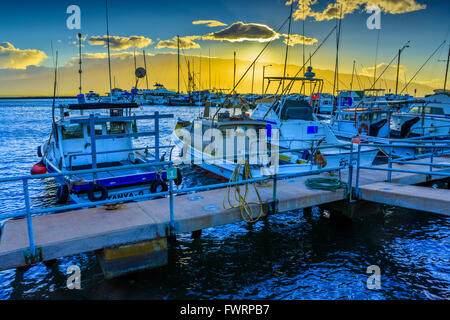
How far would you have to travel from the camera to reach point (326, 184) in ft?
26.6

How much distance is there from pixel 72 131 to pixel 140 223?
710 cm

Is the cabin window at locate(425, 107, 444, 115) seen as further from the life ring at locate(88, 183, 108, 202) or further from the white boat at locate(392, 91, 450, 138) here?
the life ring at locate(88, 183, 108, 202)

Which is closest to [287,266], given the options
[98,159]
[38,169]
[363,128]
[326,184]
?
[326,184]

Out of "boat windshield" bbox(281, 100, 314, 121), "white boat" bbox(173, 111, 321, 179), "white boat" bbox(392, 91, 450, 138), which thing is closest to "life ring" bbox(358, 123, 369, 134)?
"white boat" bbox(392, 91, 450, 138)

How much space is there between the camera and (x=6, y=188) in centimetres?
1507

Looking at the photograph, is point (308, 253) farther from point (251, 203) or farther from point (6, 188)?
point (6, 188)

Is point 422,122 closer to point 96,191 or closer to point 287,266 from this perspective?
point 287,266

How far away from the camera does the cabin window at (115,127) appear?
11.6 meters

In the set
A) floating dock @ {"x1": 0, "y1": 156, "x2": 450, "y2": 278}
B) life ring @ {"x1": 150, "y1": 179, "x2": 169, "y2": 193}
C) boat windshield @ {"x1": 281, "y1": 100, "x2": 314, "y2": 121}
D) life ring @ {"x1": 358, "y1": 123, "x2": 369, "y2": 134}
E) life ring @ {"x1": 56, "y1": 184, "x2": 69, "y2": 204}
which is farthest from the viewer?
life ring @ {"x1": 358, "y1": 123, "x2": 369, "y2": 134}

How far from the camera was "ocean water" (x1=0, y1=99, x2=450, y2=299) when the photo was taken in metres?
6.33

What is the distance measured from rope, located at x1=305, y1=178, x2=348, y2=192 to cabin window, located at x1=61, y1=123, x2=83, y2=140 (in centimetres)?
822

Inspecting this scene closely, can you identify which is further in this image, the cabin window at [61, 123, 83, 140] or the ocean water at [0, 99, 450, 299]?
the cabin window at [61, 123, 83, 140]

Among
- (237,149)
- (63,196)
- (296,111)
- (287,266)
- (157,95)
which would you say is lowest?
(287,266)
